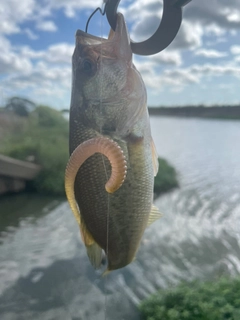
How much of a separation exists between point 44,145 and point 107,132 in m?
2.79

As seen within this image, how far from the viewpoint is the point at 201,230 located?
2.82 meters

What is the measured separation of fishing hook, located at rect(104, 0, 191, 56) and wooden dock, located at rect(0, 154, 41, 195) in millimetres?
2627

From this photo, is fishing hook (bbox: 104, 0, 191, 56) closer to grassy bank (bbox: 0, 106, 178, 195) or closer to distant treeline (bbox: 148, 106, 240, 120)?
distant treeline (bbox: 148, 106, 240, 120)

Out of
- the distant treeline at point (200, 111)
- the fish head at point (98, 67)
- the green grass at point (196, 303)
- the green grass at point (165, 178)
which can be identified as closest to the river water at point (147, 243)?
the green grass at point (165, 178)

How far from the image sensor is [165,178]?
321cm

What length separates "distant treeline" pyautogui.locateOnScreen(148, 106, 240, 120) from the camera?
178 centimetres

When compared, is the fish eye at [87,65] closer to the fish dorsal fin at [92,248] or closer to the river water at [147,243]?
the fish dorsal fin at [92,248]

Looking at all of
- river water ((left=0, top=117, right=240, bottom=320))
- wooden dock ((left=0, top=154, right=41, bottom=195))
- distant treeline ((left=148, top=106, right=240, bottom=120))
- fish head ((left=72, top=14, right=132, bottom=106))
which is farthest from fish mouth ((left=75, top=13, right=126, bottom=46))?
wooden dock ((left=0, top=154, right=41, bottom=195))

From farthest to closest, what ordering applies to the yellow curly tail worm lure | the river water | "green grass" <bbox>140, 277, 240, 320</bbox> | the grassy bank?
the grassy bank, the river water, "green grass" <bbox>140, 277, 240, 320</bbox>, the yellow curly tail worm lure

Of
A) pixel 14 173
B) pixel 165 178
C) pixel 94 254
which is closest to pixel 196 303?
pixel 94 254

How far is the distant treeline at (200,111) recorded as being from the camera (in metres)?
1.78

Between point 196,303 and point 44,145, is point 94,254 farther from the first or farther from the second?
point 44,145

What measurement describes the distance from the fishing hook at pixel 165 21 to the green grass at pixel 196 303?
1448 millimetres

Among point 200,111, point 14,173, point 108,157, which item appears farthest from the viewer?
point 14,173
